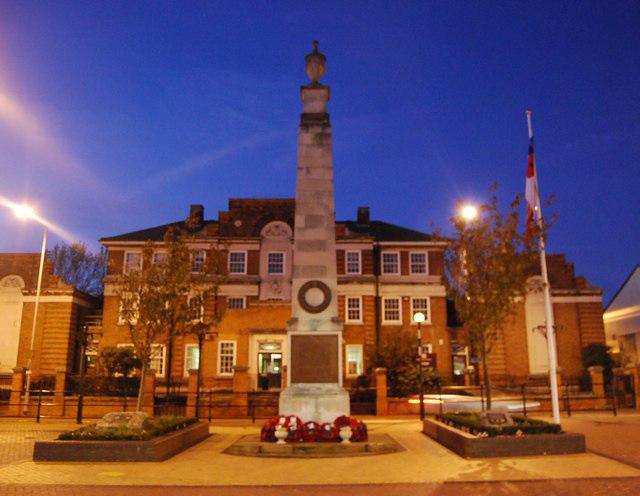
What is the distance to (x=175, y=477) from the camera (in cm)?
1091

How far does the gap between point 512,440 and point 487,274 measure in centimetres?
455

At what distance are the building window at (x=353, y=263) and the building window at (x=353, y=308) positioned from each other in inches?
78.4

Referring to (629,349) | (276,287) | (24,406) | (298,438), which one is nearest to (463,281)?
(298,438)

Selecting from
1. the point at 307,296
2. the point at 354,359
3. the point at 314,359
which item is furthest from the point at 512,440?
the point at 354,359

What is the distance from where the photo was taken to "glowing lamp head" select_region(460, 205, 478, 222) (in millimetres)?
16062

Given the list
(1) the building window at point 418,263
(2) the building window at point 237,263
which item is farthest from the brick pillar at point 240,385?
(1) the building window at point 418,263

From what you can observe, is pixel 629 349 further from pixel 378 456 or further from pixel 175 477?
pixel 175 477

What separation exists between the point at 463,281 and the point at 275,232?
92.7 ft

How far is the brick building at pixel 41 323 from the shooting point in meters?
41.1

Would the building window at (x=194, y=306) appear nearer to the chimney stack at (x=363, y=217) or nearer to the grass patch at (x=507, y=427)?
the grass patch at (x=507, y=427)

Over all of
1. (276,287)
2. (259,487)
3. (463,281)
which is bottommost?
(259,487)

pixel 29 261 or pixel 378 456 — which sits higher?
pixel 29 261

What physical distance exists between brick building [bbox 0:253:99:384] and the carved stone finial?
3141 cm

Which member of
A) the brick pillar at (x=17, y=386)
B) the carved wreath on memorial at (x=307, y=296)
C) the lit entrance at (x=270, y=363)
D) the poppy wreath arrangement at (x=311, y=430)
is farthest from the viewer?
the lit entrance at (x=270, y=363)
